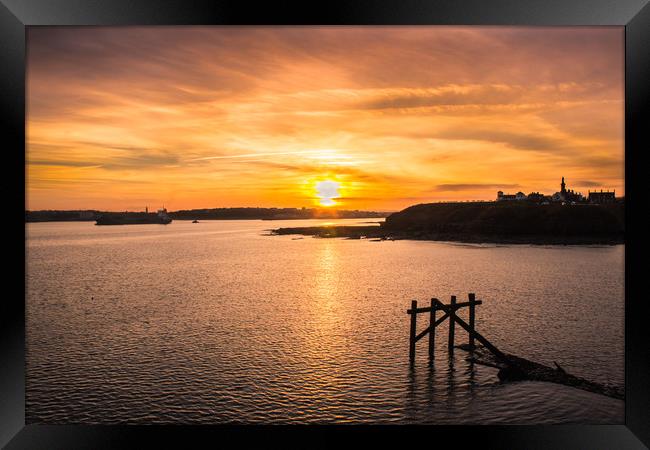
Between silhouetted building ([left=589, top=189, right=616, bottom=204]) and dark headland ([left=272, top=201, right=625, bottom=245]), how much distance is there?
10.7 meters

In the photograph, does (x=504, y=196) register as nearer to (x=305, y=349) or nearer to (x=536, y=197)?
(x=536, y=197)

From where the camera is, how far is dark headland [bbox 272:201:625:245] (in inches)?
3844

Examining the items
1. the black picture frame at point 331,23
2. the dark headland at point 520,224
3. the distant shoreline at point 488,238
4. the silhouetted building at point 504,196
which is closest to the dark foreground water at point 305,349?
the black picture frame at point 331,23

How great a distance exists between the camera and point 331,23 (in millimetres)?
10117

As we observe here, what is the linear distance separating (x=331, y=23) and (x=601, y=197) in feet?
464

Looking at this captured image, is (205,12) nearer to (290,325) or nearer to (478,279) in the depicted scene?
(290,325)

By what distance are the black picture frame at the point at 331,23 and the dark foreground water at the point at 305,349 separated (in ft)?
17.6

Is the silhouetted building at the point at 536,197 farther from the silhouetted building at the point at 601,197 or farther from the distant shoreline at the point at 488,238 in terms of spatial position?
the distant shoreline at the point at 488,238

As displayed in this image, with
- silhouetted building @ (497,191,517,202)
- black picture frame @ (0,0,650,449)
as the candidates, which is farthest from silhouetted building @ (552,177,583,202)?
black picture frame @ (0,0,650,449)

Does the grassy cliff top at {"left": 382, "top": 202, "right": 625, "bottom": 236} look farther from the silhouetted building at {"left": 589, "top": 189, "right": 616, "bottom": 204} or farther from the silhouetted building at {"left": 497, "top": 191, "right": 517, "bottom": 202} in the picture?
the silhouetted building at {"left": 497, "top": 191, "right": 517, "bottom": 202}

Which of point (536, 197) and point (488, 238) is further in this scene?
point (536, 197)

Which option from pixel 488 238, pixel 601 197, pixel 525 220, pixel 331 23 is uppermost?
pixel 601 197

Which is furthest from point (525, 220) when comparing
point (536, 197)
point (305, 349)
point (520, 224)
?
point (305, 349)

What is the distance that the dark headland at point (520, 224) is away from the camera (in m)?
97.6
